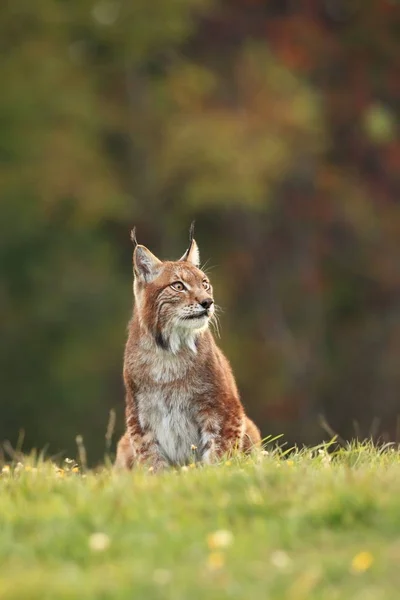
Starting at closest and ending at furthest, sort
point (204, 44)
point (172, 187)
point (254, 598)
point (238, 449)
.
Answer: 1. point (254, 598)
2. point (238, 449)
3. point (172, 187)
4. point (204, 44)

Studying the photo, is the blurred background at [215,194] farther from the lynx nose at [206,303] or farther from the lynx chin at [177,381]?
the lynx nose at [206,303]

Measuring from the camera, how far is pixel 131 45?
26.5 m

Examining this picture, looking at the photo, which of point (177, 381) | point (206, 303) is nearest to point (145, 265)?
point (206, 303)

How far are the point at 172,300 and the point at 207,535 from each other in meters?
3.06

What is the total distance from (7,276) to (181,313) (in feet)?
56.1

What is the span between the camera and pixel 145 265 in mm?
9039

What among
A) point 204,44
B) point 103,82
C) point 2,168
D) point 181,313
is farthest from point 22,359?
point 181,313

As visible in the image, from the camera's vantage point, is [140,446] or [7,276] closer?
[140,446]

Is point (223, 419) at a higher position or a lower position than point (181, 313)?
lower

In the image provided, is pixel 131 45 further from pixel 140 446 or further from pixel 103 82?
pixel 140 446

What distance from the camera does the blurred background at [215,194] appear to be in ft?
82.1

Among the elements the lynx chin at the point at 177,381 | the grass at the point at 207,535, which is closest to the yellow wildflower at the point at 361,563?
the grass at the point at 207,535

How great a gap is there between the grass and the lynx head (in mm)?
1795

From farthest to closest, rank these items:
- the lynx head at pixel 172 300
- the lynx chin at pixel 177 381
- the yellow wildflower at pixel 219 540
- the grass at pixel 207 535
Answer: the lynx head at pixel 172 300, the lynx chin at pixel 177 381, the yellow wildflower at pixel 219 540, the grass at pixel 207 535
